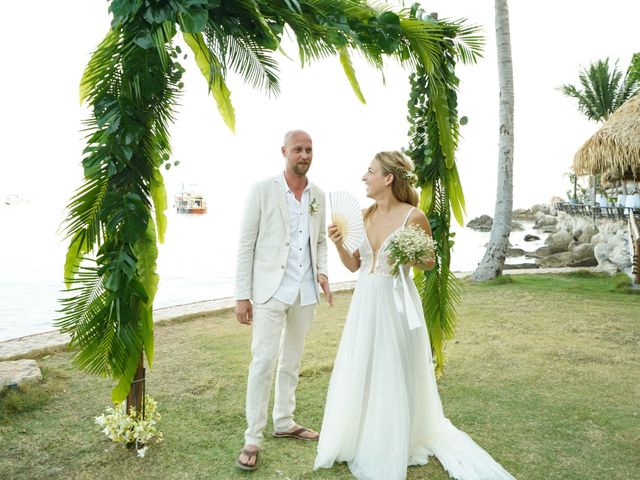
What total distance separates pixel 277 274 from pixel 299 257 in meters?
0.22

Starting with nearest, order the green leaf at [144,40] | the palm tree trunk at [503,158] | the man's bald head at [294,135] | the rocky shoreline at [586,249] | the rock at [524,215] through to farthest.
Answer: the green leaf at [144,40]
the man's bald head at [294,135]
the palm tree trunk at [503,158]
the rocky shoreline at [586,249]
the rock at [524,215]

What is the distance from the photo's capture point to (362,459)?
3.60 m

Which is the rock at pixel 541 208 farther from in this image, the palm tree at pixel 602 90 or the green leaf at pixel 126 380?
the green leaf at pixel 126 380

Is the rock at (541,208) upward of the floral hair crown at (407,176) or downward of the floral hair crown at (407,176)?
upward

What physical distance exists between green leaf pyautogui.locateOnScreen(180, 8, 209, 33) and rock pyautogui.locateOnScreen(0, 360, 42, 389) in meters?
3.64

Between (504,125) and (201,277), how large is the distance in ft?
32.8

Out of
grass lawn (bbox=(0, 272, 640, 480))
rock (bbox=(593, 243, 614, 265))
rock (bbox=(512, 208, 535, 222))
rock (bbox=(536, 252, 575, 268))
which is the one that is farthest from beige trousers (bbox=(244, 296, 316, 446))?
rock (bbox=(512, 208, 535, 222))

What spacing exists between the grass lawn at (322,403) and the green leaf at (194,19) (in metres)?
2.78

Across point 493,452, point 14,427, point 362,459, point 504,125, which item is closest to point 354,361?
point 362,459

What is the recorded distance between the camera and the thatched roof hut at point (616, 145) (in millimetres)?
12539

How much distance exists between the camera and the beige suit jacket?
382 centimetres

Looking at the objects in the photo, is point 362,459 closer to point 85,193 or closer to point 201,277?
point 85,193

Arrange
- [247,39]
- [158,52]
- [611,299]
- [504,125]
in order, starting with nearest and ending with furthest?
[158,52]
[247,39]
[611,299]
[504,125]

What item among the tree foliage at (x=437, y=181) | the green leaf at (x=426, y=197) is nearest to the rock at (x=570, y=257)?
the tree foliage at (x=437, y=181)
